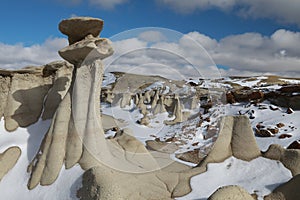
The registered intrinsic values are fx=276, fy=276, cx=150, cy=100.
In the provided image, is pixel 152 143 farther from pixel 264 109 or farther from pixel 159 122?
pixel 264 109

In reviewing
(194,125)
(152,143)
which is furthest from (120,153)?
(194,125)

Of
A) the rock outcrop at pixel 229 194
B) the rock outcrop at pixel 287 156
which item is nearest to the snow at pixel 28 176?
the rock outcrop at pixel 229 194

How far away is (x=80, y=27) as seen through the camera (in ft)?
28.2

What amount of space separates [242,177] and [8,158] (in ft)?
23.0

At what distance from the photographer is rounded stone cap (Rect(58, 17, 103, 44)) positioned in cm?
838

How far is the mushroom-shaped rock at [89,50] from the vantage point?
7.98 metres

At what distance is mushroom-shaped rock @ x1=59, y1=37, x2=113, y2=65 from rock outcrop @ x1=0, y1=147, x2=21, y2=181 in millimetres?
3331

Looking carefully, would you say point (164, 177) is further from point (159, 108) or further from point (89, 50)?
point (159, 108)

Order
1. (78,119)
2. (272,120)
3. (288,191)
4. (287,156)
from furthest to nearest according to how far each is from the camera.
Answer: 1. (272,120)
2. (78,119)
3. (287,156)
4. (288,191)

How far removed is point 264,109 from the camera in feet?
84.5

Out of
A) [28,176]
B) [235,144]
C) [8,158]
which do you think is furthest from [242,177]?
[8,158]

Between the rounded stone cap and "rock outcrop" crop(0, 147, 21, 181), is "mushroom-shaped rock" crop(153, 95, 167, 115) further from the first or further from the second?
"rock outcrop" crop(0, 147, 21, 181)

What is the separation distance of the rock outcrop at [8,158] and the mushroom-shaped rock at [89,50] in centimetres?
333

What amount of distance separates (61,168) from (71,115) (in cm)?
157
